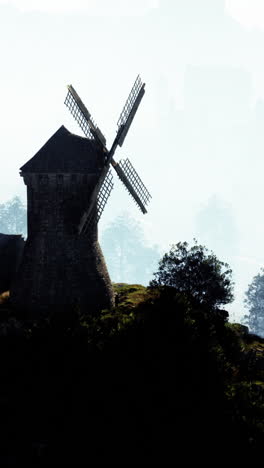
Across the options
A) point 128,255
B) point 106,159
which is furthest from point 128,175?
point 128,255

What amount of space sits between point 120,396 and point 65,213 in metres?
8.92

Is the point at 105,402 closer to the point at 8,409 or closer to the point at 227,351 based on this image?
the point at 8,409

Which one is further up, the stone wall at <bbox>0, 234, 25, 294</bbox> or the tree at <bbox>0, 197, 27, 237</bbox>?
the tree at <bbox>0, 197, 27, 237</bbox>

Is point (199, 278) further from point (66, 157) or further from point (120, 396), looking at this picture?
point (120, 396)

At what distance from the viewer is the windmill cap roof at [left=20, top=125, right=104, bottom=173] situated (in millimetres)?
21719

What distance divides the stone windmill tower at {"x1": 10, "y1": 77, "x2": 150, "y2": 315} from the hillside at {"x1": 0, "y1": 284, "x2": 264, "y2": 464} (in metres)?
1.85

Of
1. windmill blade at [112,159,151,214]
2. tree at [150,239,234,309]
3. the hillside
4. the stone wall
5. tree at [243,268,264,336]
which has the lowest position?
the hillside

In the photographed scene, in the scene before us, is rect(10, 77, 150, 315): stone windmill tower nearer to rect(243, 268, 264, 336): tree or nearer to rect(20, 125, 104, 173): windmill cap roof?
rect(20, 125, 104, 173): windmill cap roof

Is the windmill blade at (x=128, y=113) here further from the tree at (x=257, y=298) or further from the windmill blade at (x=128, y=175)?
the tree at (x=257, y=298)

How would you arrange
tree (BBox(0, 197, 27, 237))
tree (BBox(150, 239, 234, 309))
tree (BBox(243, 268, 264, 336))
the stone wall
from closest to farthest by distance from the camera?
the stone wall → tree (BBox(150, 239, 234, 309)) → tree (BBox(243, 268, 264, 336)) → tree (BBox(0, 197, 27, 237))

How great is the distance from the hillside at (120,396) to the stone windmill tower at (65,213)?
1846 mm

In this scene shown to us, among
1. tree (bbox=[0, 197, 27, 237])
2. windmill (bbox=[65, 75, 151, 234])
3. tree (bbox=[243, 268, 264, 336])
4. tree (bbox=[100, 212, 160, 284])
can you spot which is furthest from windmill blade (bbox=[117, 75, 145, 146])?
tree (bbox=[100, 212, 160, 284])

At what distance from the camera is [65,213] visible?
22.0 meters

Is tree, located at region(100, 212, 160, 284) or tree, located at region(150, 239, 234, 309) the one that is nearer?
tree, located at region(150, 239, 234, 309)
